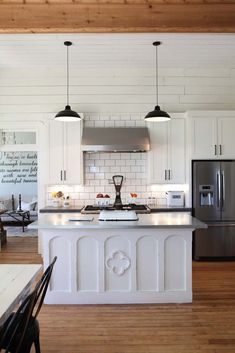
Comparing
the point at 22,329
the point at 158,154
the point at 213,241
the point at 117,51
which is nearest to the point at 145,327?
the point at 22,329

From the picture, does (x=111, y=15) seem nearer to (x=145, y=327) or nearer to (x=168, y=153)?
(x=168, y=153)

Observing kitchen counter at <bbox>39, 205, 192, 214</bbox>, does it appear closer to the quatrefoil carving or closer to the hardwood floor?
the hardwood floor

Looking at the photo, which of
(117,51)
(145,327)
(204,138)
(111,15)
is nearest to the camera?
(145,327)

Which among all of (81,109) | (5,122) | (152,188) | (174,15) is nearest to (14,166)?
(5,122)

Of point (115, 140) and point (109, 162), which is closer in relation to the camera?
point (115, 140)


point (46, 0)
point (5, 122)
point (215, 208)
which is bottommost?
point (215, 208)

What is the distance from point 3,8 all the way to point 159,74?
10.5 feet

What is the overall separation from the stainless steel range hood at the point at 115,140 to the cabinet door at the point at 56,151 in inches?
16.4

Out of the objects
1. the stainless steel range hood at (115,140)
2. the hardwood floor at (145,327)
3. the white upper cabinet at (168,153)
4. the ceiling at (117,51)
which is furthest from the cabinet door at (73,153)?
the hardwood floor at (145,327)

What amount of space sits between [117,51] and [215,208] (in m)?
3.00

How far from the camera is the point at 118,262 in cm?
328

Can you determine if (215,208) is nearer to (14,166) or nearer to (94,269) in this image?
(94,269)

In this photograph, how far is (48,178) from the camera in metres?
5.28

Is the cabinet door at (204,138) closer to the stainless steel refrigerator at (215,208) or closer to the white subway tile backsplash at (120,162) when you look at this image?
the stainless steel refrigerator at (215,208)
